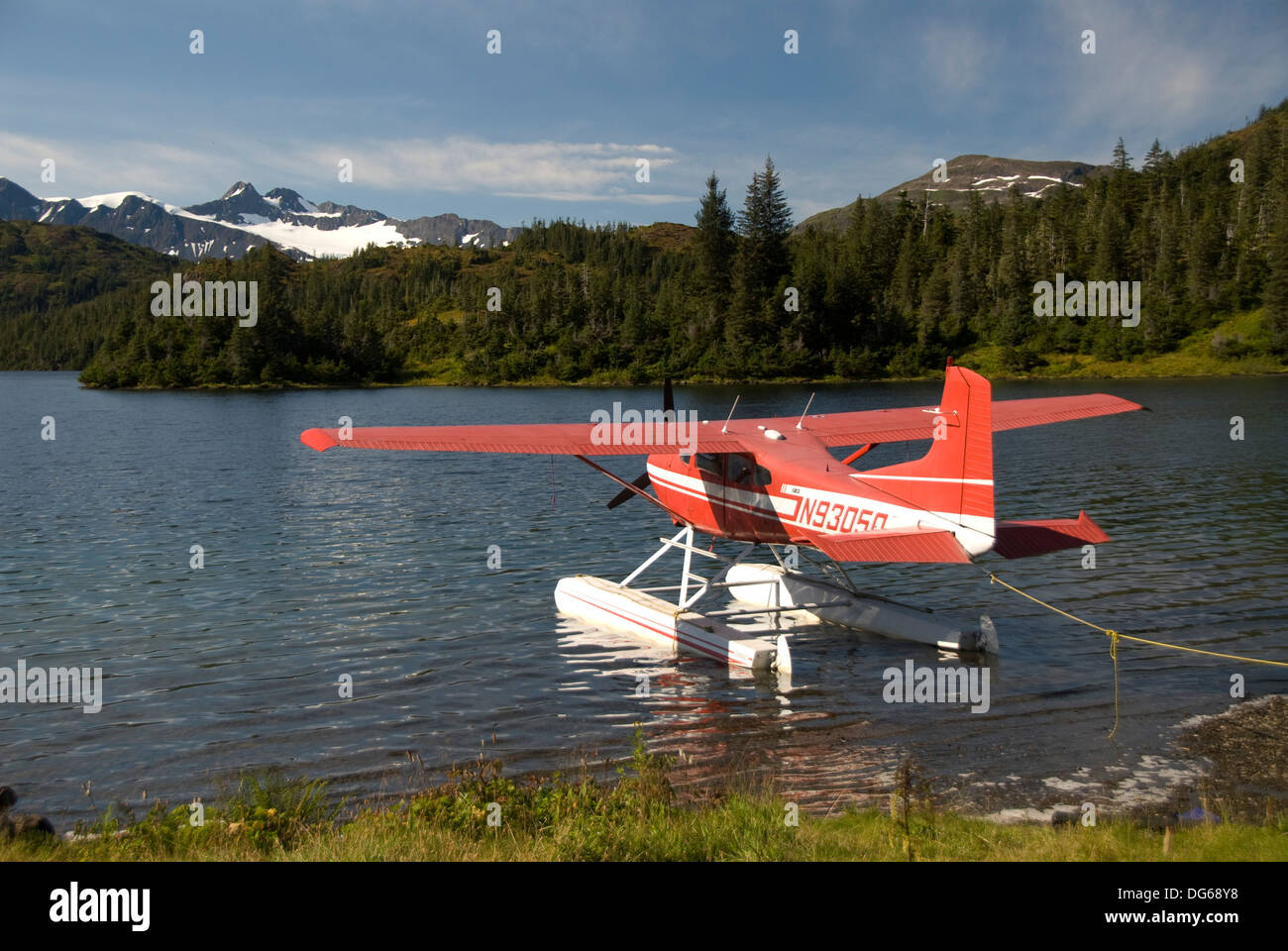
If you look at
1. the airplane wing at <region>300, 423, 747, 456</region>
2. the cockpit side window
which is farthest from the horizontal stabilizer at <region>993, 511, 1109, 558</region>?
the cockpit side window

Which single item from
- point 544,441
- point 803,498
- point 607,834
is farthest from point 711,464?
point 607,834

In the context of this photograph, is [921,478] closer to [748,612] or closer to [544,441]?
[748,612]

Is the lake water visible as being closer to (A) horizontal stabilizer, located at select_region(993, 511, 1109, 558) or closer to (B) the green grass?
(B) the green grass

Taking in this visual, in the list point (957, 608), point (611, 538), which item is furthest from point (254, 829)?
point (611, 538)

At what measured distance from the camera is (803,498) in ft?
41.9

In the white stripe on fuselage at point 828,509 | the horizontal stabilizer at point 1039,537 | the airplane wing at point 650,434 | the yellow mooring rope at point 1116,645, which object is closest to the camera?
the yellow mooring rope at point 1116,645

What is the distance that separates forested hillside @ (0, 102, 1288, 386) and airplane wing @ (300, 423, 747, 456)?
84.4 metres

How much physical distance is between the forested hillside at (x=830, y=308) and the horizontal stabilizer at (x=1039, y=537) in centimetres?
8794

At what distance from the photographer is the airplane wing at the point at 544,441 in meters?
13.1

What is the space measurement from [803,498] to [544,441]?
12.9 ft

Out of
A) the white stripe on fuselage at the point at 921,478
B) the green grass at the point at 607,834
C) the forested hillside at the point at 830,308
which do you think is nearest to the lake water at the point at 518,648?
the green grass at the point at 607,834

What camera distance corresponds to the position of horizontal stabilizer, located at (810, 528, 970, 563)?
35.2 feet

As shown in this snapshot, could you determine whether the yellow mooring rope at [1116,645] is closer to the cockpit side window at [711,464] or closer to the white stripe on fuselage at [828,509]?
the white stripe on fuselage at [828,509]

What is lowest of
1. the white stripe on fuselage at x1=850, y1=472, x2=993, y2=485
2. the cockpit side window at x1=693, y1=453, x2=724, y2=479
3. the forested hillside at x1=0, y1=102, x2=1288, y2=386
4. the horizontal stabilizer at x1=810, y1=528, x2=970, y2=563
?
the horizontal stabilizer at x1=810, y1=528, x2=970, y2=563
